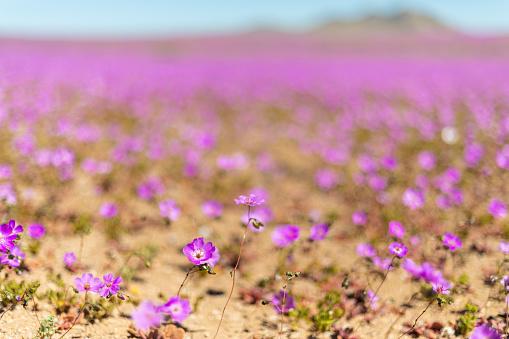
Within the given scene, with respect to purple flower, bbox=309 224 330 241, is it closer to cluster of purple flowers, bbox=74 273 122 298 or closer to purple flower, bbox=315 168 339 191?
cluster of purple flowers, bbox=74 273 122 298

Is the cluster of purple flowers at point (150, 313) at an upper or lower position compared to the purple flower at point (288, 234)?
upper

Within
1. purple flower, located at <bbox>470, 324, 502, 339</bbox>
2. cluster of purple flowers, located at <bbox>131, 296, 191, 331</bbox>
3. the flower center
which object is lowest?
purple flower, located at <bbox>470, 324, 502, 339</bbox>

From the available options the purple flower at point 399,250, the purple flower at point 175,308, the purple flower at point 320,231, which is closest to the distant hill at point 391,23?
the purple flower at point 320,231

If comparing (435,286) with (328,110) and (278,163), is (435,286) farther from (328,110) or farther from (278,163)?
(328,110)

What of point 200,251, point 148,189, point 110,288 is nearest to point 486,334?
point 200,251

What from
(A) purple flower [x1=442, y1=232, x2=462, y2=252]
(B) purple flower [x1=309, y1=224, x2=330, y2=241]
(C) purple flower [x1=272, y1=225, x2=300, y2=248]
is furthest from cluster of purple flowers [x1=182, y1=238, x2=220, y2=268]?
(A) purple flower [x1=442, y1=232, x2=462, y2=252]

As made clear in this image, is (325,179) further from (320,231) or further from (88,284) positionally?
(88,284)

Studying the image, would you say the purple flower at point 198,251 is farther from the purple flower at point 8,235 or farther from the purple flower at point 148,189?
the purple flower at point 148,189
